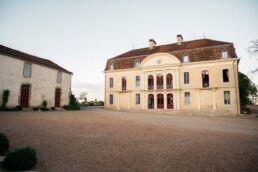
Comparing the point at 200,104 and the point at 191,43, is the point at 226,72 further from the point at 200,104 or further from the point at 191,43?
the point at 191,43

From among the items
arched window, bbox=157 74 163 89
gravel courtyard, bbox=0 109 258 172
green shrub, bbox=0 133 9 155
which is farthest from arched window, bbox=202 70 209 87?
green shrub, bbox=0 133 9 155

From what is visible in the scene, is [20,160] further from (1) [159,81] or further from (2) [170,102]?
(1) [159,81]

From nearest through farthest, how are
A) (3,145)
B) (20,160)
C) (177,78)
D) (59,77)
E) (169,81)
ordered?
(20,160) → (3,145) → (59,77) → (177,78) → (169,81)

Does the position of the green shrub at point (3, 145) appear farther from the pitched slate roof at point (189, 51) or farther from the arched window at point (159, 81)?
the pitched slate roof at point (189, 51)

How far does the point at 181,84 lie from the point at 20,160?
75.5 feet

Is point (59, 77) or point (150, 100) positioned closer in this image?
point (59, 77)

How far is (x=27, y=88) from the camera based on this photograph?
1981cm

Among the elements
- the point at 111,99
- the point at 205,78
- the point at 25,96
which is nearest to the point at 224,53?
the point at 205,78

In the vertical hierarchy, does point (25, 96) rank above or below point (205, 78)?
below

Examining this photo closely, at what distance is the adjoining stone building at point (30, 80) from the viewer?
1764 centimetres

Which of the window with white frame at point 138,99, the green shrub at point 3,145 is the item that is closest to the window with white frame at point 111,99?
the window with white frame at point 138,99

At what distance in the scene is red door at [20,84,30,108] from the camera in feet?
63.4

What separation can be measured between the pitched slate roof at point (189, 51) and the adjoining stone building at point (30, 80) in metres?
9.05

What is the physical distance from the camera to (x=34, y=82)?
20422 mm
